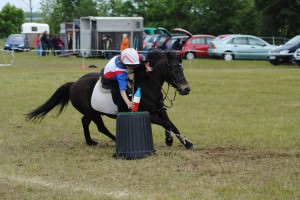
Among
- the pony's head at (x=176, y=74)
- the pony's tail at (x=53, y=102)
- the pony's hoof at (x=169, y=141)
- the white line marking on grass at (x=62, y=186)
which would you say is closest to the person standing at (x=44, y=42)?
the pony's tail at (x=53, y=102)

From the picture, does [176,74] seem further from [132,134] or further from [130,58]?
[132,134]

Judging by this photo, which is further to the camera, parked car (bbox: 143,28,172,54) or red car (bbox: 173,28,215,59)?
parked car (bbox: 143,28,172,54)

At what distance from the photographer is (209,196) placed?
6523 mm

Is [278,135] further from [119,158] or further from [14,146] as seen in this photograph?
[14,146]

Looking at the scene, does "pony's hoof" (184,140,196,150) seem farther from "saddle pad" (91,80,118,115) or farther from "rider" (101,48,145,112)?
"saddle pad" (91,80,118,115)

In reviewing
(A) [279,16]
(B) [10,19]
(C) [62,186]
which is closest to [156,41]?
(A) [279,16]

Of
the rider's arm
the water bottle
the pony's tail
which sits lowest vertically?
the pony's tail

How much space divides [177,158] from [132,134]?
731 millimetres

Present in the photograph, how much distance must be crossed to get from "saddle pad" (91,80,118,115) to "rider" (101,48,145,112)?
118mm

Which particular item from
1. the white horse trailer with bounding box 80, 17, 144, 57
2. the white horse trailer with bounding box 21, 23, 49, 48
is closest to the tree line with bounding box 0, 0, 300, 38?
the white horse trailer with bounding box 21, 23, 49, 48

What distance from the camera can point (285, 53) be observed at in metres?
31.7

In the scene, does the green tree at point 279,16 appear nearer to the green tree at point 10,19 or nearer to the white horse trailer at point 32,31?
the white horse trailer at point 32,31

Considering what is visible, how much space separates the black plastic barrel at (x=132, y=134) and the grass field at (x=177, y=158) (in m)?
0.21

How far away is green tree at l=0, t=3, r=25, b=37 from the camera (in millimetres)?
89500
